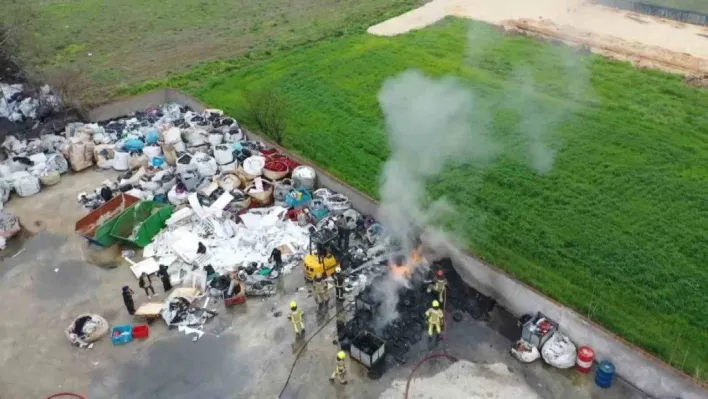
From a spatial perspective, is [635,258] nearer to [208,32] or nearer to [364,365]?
[364,365]

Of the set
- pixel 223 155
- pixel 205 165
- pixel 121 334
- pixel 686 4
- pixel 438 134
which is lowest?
pixel 121 334

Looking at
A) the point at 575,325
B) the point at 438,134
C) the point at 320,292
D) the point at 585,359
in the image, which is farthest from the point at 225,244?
the point at 585,359

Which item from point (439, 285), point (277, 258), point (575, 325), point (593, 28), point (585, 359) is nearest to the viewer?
point (585, 359)

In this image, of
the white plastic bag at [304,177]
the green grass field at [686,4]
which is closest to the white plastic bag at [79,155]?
the white plastic bag at [304,177]

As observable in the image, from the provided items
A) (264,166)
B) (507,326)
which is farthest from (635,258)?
(264,166)

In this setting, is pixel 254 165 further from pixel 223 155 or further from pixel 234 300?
pixel 234 300

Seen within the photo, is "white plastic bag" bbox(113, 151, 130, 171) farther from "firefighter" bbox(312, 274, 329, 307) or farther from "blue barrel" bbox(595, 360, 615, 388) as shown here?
"blue barrel" bbox(595, 360, 615, 388)

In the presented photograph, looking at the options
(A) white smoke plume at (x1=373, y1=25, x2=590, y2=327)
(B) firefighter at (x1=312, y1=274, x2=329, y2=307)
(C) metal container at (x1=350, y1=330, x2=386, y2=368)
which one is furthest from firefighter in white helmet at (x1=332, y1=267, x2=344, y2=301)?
(C) metal container at (x1=350, y1=330, x2=386, y2=368)

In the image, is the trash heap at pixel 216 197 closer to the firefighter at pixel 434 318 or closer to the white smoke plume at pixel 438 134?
the white smoke plume at pixel 438 134
